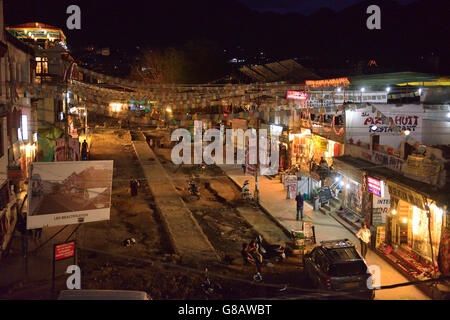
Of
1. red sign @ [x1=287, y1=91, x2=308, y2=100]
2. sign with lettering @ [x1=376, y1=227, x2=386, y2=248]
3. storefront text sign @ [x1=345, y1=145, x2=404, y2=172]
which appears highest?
red sign @ [x1=287, y1=91, x2=308, y2=100]

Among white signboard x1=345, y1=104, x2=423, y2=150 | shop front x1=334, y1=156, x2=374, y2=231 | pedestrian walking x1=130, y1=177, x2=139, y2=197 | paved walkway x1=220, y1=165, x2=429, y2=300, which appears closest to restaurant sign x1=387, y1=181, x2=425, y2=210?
shop front x1=334, y1=156, x2=374, y2=231

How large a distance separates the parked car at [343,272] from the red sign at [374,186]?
3.83 metres

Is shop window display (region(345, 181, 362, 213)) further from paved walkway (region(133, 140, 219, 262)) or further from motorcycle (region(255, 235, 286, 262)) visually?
paved walkway (region(133, 140, 219, 262))

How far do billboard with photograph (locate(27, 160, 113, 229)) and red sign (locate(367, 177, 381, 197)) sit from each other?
983cm

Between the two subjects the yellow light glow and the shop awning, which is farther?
the yellow light glow

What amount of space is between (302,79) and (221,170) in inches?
371

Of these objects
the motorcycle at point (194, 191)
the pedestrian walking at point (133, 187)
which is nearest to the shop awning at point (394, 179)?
the motorcycle at point (194, 191)

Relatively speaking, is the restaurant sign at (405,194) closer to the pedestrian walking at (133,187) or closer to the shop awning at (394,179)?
the shop awning at (394,179)

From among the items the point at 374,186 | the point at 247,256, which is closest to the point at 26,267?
the point at 247,256

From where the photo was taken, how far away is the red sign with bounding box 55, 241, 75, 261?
11258 millimetres

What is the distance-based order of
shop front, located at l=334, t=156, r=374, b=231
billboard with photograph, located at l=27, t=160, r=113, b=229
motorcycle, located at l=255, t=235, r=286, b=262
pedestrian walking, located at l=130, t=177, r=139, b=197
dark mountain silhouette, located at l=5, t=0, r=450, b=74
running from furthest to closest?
dark mountain silhouette, located at l=5, t=0, r=450, b=74 < pedestrian walking, located at l=130, t=177, r=139, b=197 < shop front, located at l=334, t=156, r=374, b=231 < motorcycle, located at l=255, t=235, r=286, b=262 < billboard with photograph, located at l=27, t=160, r=113, b=229

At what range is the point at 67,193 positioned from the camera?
11867mm

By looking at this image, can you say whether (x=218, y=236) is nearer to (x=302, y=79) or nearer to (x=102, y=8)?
(x=302, y=79)

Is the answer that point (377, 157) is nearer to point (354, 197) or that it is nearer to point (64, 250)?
point (354, 197)
